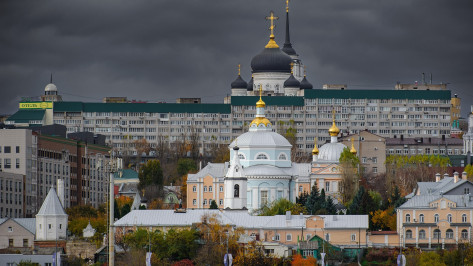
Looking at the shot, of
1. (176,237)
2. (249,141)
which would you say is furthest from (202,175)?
(176,237)

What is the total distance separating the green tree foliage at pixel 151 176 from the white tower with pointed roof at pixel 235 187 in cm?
2690

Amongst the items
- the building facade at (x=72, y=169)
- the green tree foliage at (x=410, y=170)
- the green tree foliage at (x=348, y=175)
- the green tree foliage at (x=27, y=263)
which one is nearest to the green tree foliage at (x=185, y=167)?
the building facade at (x=72, y=169)

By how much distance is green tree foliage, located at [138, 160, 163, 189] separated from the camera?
500 feet

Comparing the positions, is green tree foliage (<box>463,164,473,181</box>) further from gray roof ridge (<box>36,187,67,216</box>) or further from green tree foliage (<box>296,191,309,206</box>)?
gray roof ridge (<box>36,187,67,216</box>)

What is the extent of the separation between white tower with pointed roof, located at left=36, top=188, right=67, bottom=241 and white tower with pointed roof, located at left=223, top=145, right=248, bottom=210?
21.4m

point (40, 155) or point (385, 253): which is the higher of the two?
point (40, 155)

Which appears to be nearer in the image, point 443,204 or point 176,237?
point 176,237

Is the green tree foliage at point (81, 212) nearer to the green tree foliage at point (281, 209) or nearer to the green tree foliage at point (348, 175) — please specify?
the green tree foliage at point (281, 209)

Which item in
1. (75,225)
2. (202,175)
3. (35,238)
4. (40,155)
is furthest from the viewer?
(202,175)

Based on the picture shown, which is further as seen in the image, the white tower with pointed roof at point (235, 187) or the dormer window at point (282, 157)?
the dormer window at point (282, 157)

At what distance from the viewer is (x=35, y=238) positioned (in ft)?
342

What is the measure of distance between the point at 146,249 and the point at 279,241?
11968 mm

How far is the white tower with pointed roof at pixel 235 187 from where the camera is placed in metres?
124

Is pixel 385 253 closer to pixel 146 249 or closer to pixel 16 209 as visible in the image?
pixel 146 249
